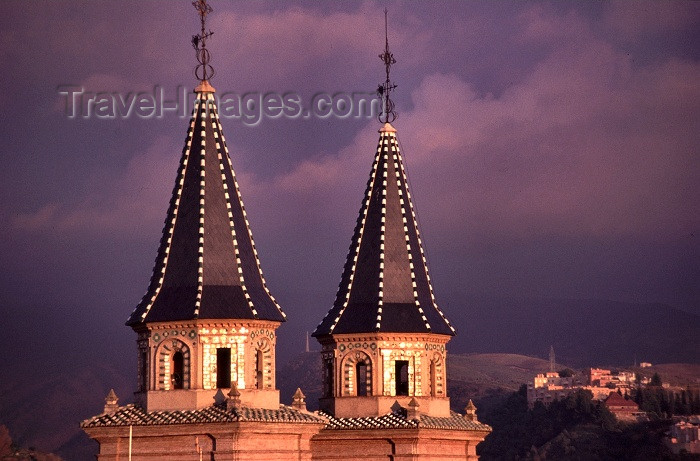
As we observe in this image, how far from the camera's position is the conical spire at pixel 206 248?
66.1 meters

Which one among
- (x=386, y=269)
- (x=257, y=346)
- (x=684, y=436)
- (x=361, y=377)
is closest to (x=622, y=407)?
(x=684, y=436)

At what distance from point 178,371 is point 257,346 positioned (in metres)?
2.82

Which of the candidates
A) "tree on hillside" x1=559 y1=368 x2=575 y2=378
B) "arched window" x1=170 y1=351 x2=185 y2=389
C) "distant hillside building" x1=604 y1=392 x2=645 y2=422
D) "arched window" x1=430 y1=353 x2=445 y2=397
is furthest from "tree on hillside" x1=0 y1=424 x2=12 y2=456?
"tree on hillside" x1=559 y1=368 x2=575 y2=378

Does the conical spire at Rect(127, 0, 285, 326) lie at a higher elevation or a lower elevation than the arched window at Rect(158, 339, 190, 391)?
higher

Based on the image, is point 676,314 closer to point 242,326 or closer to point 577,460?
point 577,460

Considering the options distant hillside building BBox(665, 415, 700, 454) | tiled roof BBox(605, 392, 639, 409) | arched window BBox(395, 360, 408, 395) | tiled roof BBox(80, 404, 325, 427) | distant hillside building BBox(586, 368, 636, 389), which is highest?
arched window BBox(395, 360, 408, 395)

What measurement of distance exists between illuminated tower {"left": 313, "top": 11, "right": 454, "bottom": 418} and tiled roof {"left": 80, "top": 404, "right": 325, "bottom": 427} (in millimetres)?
4356

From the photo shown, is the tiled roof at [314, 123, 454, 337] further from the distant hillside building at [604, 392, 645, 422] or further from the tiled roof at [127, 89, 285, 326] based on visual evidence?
the distant hillside building at [604, 392, 645, 422]

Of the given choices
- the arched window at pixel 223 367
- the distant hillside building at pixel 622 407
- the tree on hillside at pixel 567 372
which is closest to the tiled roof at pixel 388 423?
the arched window at pixel 223 367

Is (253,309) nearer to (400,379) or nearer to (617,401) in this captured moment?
(400,379)

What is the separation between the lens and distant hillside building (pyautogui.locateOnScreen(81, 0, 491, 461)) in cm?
6519

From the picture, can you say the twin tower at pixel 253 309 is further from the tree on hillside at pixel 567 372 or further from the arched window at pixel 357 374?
the tree on hillside at pixel 567 372

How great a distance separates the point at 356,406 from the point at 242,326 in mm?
7075

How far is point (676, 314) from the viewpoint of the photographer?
360 feet
